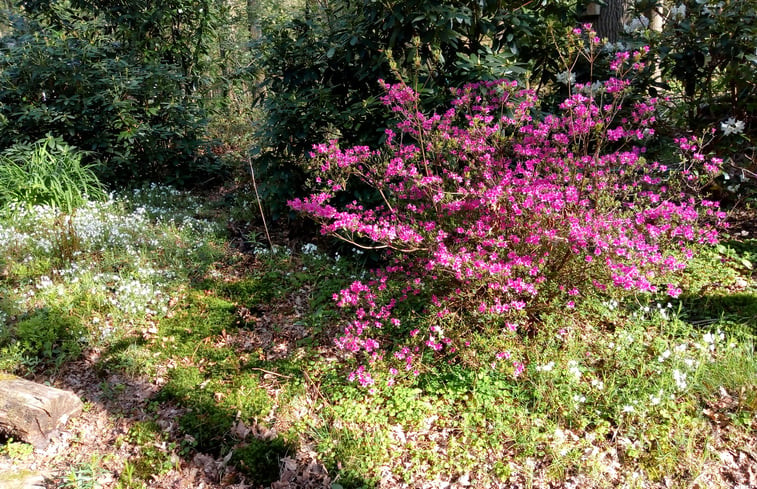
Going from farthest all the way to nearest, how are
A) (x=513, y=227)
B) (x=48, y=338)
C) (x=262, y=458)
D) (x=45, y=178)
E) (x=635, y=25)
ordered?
(x=45, y=178) → (x=635, y=25) → (x=48, y=338) → (x=513, y=227) → (x=262, y=458)

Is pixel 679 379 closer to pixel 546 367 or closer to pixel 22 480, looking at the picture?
pixel 546 367

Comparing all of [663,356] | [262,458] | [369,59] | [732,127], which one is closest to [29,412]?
[262,458]

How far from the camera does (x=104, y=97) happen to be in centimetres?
623

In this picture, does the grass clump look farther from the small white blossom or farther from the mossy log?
the small white blossom

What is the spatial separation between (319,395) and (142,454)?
108 centimetres

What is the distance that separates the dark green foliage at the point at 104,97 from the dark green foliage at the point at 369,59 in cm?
238

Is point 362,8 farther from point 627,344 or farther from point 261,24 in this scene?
point 627,344

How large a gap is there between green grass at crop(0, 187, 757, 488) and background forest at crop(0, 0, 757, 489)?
0.02 metres

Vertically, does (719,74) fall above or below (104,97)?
above

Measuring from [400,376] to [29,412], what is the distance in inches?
87.9

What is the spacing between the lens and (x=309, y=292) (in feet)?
14.2

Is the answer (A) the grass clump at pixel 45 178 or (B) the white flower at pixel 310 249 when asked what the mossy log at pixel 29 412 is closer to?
(B) the white flower at pixel 310 249

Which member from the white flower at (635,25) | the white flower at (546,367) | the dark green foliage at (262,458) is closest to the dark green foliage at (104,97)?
the dark green foliage at (262,458)

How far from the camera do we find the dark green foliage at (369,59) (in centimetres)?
396
